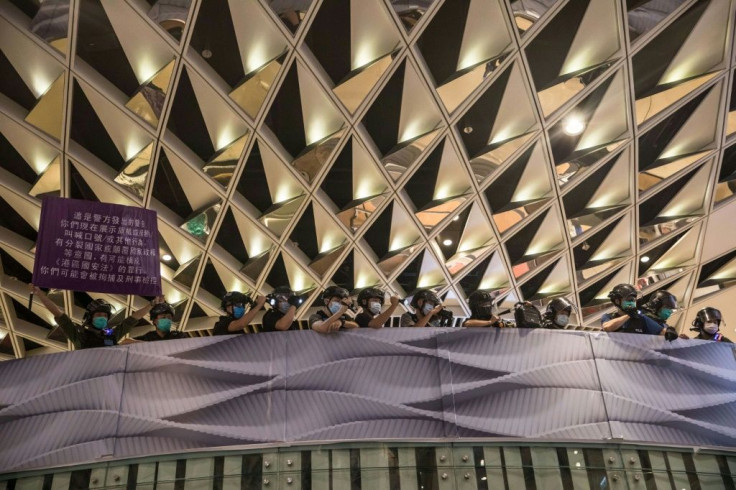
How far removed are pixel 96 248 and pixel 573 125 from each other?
1369 cm

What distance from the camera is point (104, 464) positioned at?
10.4 metres

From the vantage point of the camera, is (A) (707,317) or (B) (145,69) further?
(B) (145,69)

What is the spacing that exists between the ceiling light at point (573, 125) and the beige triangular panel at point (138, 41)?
35.6 feet

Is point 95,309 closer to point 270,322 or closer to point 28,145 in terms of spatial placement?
point 270,322

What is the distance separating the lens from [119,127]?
18375mm

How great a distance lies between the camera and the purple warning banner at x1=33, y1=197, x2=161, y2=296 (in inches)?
497

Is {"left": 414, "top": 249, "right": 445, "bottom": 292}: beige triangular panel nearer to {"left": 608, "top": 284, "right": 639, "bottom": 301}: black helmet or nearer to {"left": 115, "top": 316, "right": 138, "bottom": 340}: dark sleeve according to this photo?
{"left": 608, "top": 284, "right": 639, "bottom": 301}: black helmet

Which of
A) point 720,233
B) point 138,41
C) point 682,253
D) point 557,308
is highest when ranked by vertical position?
point 138,41

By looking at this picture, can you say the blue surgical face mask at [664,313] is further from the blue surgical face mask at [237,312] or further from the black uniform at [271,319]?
the blue surgical face mask at [237,312]

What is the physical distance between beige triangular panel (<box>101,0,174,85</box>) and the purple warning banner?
4770 millimetres

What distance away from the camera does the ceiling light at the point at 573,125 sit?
20766mm

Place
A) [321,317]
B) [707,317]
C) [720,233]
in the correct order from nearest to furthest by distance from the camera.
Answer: [321,317]
[707,317]
[720,233]

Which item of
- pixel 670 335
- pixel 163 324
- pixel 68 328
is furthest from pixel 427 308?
pixel 68 328

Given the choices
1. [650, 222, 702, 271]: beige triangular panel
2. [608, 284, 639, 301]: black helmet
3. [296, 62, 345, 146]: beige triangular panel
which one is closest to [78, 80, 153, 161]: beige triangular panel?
[296, 62, 345, 146]: beige triangular panel
